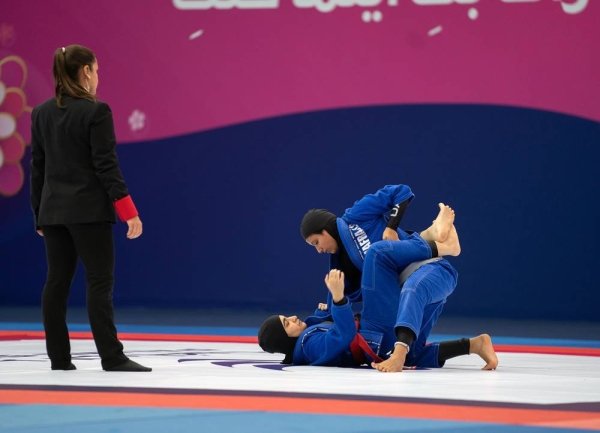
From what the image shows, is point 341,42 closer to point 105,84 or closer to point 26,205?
point 105,84

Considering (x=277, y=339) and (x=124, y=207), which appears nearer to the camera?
(x=124, y=207)

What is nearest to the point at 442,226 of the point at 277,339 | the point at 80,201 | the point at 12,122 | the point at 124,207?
the point at 277,339

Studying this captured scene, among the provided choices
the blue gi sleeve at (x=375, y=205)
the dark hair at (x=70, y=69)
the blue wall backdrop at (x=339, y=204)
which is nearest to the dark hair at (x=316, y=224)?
the blue gi sleeve at (x=375, y=205)

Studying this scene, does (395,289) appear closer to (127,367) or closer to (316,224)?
(316,224)

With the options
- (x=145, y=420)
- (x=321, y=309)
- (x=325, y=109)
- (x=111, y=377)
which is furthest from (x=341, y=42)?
(x=145, y=420)

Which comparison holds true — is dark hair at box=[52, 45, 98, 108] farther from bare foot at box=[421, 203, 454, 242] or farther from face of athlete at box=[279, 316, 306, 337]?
bare foot at box=[421, 203, 454, 242]

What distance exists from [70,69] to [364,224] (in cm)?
130

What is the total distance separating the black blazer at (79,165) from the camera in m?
3.45

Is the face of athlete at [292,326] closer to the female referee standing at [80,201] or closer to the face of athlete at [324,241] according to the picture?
the face of athlete at [324,241]

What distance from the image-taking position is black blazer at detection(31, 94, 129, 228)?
345 cm

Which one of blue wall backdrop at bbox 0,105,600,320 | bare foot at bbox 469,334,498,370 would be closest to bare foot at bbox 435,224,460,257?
Result: bare foot at bbox 469,334,498,370

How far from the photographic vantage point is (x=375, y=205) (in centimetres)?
418

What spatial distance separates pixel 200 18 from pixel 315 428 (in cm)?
581

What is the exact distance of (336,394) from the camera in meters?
2.80
